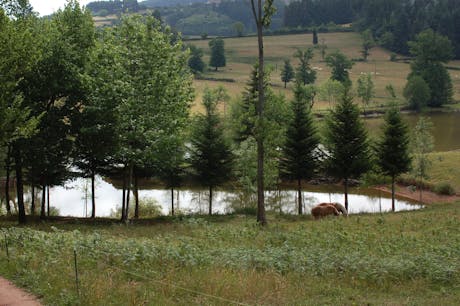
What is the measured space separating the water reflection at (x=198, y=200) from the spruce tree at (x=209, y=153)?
6.29 metres

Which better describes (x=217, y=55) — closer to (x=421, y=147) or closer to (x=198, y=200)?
(x=198, y=200)

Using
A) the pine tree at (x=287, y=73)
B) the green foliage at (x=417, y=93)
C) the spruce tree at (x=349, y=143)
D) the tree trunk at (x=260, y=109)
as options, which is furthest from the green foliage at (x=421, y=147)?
the pine tree at (x=287, y=73)

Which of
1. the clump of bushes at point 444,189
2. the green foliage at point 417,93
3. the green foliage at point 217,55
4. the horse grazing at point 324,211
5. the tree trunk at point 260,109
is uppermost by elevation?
the green foliage at point 217,55

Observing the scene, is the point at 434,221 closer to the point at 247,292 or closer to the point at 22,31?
the point at 247,292

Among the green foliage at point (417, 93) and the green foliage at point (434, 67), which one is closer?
the green foliage at point (417, 93)

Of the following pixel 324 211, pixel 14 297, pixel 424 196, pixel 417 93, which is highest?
pixel 14 297

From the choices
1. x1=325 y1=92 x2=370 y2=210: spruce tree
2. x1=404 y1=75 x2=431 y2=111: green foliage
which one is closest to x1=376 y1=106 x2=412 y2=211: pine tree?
x1=325 y1=92 x2=370 y2=210: spruce tree

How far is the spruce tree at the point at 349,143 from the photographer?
4215 centimetres

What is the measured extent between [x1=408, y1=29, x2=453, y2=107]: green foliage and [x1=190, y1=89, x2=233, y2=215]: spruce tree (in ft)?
347

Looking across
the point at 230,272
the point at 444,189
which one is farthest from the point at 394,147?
the point at 230,272

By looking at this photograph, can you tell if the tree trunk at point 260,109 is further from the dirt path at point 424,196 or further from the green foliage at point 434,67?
the green foliage at point 434,67

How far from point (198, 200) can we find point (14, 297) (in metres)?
40.5

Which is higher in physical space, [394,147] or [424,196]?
[394,147]

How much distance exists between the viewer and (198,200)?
→ 53.7 m
